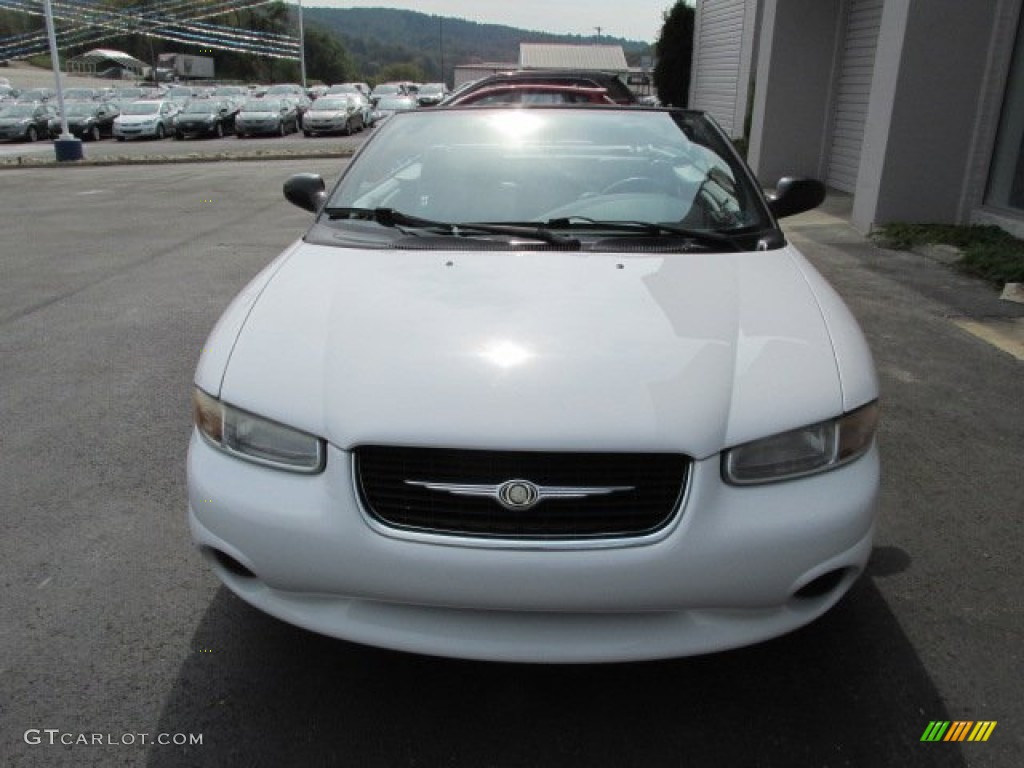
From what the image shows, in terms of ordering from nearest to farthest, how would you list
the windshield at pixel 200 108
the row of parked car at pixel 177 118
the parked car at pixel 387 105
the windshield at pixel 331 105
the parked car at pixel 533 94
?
the parked car at pixel 533 94
the row of parked car at pixel 177 118
the windshield at pixel 200 108
the windshield at pixel 331 105
the parked car at pixel 387 105

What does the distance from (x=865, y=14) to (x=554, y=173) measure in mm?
10982

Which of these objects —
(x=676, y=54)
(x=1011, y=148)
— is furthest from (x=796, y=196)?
(x=676, y=54)

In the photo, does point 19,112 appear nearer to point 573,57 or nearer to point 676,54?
point 676,54

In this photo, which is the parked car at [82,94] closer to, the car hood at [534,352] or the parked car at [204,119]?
the parked car at [204,119]

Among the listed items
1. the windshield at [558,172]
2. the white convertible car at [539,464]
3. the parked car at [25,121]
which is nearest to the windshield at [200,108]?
the parked car at [25,121]

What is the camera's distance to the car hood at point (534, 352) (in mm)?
2084

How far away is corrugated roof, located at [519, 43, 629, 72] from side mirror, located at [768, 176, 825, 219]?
143ft

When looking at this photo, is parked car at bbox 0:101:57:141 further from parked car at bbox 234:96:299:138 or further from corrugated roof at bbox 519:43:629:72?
corrugated roof at bbox 519:43:629:72

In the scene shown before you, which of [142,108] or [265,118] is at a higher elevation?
[142,108]

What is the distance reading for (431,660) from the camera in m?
2.54

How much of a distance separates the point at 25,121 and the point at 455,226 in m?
33.1

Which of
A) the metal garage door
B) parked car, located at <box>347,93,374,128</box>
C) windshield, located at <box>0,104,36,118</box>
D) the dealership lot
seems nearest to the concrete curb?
windshield, located at <box>0,104,36,118</box>

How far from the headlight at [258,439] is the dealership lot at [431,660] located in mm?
684

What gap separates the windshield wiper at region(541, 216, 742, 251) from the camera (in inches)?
121
